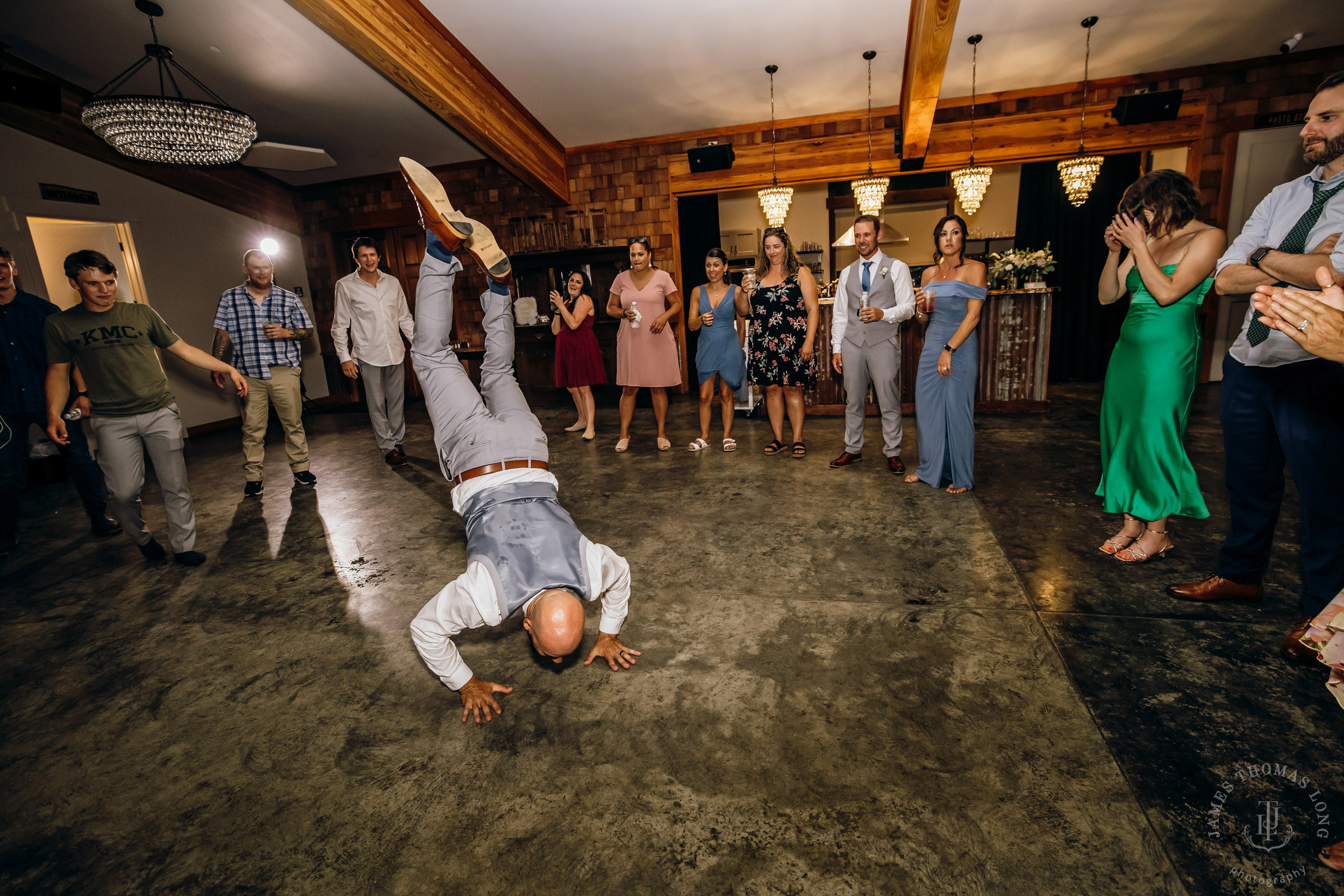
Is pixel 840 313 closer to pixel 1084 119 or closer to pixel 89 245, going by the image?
pixel 1084 119

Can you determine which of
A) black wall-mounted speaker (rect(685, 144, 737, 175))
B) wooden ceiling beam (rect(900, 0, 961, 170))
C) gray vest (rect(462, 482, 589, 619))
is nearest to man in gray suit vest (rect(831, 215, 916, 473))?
wooden ceiling beam (rect(900, 0, 961, 170))

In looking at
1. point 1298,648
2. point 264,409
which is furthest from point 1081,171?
point 264,409

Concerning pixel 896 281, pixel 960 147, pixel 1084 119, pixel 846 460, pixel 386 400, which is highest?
pixel 1084 119

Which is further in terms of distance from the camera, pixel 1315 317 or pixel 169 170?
pixel 169 170

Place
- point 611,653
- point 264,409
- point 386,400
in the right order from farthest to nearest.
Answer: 1. point 386,400
2. point 264,409
3. point 611,653

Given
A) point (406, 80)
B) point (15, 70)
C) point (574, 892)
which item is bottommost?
point (574, 892)

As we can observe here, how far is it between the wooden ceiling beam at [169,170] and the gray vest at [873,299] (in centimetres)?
544

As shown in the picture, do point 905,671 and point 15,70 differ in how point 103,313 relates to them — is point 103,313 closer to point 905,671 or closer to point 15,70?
point 905,671

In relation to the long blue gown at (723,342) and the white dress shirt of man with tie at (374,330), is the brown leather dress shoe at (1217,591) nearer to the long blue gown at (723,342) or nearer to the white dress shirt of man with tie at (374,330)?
the long blue gown at (723,342)

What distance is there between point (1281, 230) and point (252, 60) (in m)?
7.17

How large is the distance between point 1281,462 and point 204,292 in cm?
963

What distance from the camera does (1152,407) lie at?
238 centimetres

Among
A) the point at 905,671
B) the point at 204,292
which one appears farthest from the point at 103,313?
the point at 204,292

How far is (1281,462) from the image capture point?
1.94m
